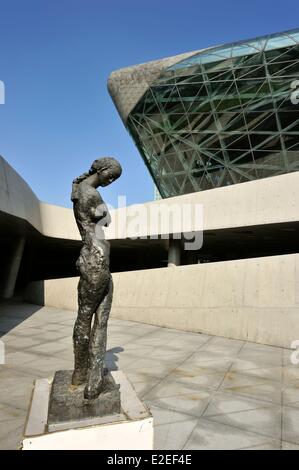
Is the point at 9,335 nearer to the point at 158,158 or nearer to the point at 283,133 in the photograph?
the point at 283,133

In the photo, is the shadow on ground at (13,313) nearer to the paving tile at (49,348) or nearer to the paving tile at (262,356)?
the paving tile at (49,348)

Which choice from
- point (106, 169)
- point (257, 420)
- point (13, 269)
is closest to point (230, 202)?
point (257, 420)

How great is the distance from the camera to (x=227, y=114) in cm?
2255

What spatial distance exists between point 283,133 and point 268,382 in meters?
18.1

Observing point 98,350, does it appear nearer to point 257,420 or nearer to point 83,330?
point 83,330

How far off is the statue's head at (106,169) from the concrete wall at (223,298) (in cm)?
684

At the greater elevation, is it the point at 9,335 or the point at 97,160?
the point at 97,160

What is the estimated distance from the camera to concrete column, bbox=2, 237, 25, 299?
60.7 feet

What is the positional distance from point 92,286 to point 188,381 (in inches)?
131

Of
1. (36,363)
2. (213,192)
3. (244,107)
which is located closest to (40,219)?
(213,192)

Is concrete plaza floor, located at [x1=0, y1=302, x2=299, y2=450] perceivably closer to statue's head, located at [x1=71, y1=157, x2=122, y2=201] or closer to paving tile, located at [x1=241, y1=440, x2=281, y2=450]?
paving tile, located at [x1=241, y1=440, x2=281, y2=450]

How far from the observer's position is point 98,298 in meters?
3.43

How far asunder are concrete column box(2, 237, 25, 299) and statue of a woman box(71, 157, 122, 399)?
16.5 m

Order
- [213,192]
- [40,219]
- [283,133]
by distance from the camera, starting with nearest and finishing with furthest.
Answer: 1. [213,192]
2. [40,219]
3. [283,133]
